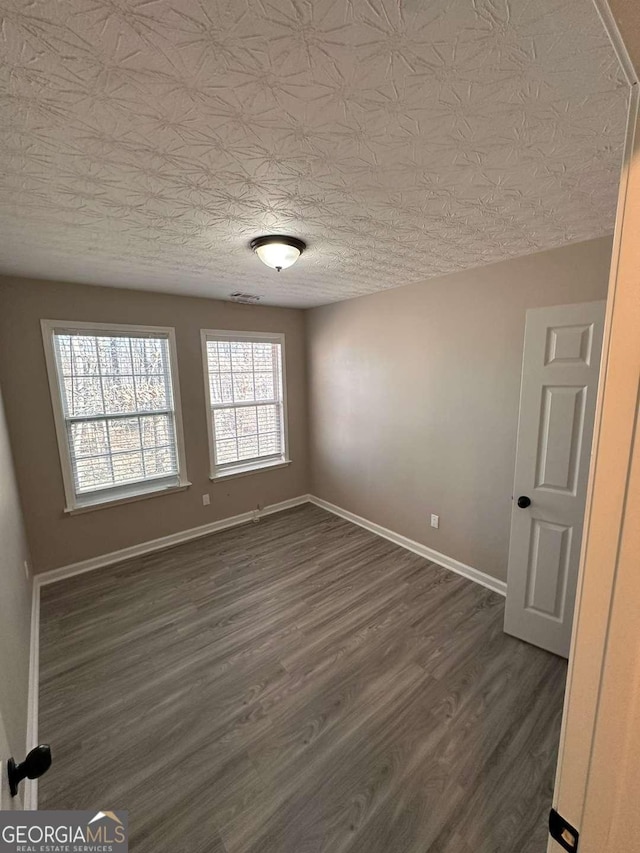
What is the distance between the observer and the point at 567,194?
1.46 meters

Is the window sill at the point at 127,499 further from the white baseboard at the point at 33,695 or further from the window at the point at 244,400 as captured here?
the white baseboard at the point at 33,695

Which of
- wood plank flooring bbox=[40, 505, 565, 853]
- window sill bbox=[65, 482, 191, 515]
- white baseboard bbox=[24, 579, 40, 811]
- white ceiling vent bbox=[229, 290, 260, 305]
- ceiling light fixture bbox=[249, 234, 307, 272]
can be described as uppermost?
white ceiling vent bbox=[229, 290, 260, 305]

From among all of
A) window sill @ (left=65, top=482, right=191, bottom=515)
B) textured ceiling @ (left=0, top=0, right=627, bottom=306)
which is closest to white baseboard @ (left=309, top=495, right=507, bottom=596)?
window sill @ (left=65, top=482, right=191, bottom=515)

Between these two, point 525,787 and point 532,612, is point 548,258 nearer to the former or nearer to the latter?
point 532,612

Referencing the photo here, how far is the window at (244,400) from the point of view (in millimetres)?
3730

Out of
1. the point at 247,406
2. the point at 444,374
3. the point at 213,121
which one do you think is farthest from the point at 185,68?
the point at 247,406

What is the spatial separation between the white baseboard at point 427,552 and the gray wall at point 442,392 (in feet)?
0.19

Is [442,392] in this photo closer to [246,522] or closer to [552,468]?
[552,468]

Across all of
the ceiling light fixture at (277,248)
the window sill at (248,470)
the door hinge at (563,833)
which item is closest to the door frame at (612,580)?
the door hinge at (563,833)

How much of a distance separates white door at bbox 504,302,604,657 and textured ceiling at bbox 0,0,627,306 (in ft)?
1.93

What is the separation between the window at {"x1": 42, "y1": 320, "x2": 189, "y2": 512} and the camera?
114 inches

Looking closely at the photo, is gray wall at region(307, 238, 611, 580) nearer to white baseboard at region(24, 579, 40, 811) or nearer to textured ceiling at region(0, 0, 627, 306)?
textured ceiling at region(0, 0, 627, 306)

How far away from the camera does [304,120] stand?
1.01 meters

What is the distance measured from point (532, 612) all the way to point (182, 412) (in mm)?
3345
